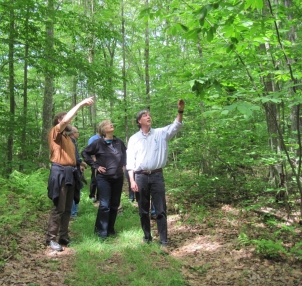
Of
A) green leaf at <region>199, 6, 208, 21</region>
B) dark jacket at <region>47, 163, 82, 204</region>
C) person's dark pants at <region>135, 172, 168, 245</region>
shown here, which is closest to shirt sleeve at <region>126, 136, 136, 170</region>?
person's dark pants at <region>135, 172, 168, 245</region>

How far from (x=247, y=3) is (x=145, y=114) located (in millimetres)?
2352

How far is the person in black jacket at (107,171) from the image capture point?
4.82 m

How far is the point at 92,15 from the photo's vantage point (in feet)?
47.9

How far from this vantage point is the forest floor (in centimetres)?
334

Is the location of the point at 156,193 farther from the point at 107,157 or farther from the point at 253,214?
the point at 253,214

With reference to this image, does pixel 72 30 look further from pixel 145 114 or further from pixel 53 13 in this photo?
pixel 145 114

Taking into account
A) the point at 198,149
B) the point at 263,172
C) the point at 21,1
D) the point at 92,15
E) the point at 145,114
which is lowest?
the point at 263,172

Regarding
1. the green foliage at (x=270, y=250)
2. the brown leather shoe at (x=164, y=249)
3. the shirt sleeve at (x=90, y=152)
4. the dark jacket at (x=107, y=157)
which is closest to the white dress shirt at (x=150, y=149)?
the dark jacket at (x=107, y=157)

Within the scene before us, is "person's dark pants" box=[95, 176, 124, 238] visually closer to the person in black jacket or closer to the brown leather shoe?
the person in black jacket

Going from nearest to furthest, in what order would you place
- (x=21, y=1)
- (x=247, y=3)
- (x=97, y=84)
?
(x=247, y=3) < (x=21, y=1) < (x=97, y=84)

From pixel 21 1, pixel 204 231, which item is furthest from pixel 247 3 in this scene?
pixel 21 1

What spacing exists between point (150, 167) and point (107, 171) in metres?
0.96

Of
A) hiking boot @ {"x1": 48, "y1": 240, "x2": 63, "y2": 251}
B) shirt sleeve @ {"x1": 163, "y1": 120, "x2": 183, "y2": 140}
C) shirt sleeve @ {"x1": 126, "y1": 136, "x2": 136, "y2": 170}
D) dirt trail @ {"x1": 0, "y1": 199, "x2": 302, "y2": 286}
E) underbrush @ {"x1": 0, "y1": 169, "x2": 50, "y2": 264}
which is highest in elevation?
shirt sleeve @ {"x1": 163, "y1": 120, "x2": 183, "y2": 140}

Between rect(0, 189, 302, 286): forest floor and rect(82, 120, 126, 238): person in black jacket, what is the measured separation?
818 millimetres
